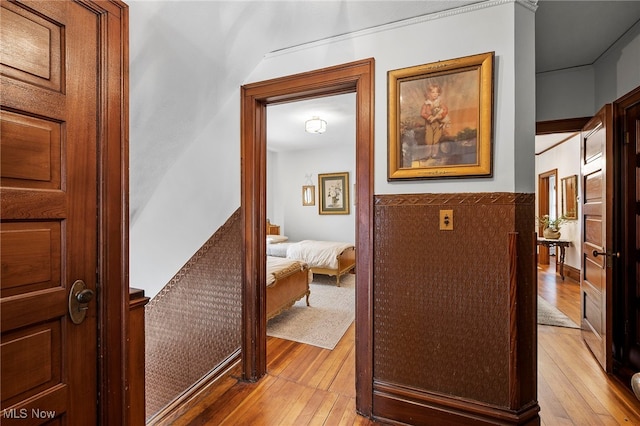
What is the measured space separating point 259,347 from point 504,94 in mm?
2303

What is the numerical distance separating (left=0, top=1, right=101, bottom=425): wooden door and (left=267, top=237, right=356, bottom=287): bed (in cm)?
367

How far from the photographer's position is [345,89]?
1950 mm

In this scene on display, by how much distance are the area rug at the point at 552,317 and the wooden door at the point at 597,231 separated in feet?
1.68

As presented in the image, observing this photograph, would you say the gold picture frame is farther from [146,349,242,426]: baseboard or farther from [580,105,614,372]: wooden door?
[146,349,242,426]: baseboard

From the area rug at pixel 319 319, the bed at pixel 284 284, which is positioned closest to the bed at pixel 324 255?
the area rug at pixel 319 319

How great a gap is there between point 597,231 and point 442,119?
5.99 feet

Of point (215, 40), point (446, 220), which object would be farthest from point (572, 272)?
point (215, 40)

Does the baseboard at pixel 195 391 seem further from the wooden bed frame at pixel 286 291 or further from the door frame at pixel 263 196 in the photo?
the wooden bed frame at pixel 286 291

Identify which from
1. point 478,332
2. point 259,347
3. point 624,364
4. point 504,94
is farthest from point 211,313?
point 624,364

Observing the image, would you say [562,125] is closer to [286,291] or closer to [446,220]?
[446,220]

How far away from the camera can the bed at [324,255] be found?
4.70 meters

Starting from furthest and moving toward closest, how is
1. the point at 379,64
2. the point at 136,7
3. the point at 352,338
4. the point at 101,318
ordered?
the point at 352,338, the point at 379,64, the point at 136,7, the point at 101,318

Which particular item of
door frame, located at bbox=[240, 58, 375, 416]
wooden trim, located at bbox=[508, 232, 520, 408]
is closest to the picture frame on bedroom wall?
door frame, located at bbox=[240, 58, 375, 416]

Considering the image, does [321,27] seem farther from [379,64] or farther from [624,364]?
[624,364]
